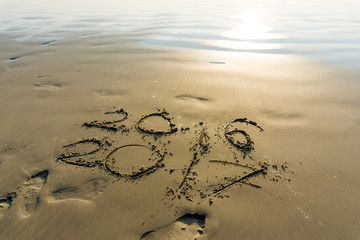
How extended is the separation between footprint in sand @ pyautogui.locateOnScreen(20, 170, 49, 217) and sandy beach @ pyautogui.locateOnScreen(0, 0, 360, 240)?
1 centimetres

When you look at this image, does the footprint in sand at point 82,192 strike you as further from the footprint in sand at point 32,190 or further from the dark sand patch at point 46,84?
the dark sand patch at point 46,84

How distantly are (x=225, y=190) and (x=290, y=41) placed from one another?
787 cm

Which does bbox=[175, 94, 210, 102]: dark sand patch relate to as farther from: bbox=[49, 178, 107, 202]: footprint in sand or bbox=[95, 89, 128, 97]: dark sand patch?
bbox=[49, 178, 107, 202]: footprint in sand

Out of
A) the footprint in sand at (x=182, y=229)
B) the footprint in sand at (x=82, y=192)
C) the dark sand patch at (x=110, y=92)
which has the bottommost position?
the footprint in sand at (x=182, y=229)

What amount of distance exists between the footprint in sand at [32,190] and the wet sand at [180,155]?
13 mm

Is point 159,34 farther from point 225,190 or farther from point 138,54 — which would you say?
point 225,190

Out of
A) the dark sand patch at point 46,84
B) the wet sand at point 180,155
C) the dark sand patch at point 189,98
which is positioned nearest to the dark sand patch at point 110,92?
the wet sand at point 180,155

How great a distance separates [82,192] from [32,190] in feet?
2.09

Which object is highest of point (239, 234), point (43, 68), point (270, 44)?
point (270, 44)

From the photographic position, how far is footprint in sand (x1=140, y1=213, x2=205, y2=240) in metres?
2.11

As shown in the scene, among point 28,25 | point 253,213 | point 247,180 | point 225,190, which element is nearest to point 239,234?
point 253,213

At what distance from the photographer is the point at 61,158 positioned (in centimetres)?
296

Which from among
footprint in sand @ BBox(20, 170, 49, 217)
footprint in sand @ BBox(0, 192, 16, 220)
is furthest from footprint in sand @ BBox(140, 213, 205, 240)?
footprint in sand @ BBox(0, 192, 16, 220)

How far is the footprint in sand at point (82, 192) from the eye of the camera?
8.09 ft
